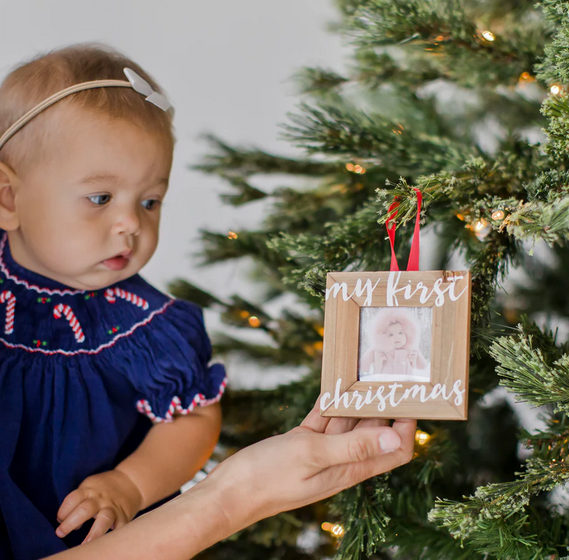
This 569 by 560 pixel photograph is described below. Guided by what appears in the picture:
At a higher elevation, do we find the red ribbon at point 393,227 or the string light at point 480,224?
the string light at point 480,224

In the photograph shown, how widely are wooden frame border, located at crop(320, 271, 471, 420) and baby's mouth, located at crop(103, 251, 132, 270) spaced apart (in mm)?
334

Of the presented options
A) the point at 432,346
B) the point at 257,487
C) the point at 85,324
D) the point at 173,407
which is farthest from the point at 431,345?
the point at 85,324

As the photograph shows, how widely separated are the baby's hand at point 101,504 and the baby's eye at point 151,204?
35 centimetres

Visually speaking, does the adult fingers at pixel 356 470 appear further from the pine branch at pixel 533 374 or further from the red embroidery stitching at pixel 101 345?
the red embroidery stitching at pixel 101 345

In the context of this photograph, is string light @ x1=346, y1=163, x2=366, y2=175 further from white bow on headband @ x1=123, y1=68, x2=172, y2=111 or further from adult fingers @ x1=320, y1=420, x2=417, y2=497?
adult fingers @ x1=320, y1=420, x2=417, y2=497

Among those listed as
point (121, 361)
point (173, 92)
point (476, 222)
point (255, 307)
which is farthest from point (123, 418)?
point (173, 92)

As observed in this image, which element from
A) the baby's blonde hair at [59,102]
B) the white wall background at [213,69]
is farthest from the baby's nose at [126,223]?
the white wall background at [213,69]

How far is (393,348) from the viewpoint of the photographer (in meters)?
0.58

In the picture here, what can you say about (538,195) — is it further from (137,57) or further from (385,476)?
(137,57)

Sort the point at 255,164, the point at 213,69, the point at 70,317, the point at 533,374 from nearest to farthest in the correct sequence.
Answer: the point at 533,374, the point at 70,317, the point at 255,164, the point at 213,69

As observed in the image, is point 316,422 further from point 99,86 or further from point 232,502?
point 99,86

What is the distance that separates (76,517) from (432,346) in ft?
1.51

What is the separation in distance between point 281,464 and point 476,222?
31 centimetres

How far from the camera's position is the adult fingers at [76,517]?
2.31 ft
